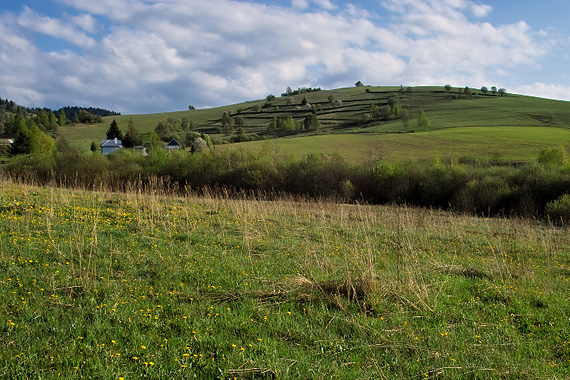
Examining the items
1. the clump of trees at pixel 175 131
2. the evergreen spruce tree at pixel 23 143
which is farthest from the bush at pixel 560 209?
the evergreen spruce tree at pixel 23 143

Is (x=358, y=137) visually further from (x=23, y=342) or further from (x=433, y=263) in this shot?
(x=23, y=342)

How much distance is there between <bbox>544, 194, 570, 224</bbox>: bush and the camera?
26766 millimetres

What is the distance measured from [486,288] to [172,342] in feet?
19.0

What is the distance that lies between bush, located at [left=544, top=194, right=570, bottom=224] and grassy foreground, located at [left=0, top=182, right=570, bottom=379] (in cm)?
2158

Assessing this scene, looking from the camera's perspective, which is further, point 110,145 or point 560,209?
point 110,145

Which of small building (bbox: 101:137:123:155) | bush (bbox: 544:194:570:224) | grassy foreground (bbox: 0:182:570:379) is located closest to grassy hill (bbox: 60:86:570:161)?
small building (bbox: 101:137:123:155)

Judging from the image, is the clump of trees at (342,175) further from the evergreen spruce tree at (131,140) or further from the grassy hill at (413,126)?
the evergreen spruce tree at (131,140)

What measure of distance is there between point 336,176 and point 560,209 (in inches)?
767

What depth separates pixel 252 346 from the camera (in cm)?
454

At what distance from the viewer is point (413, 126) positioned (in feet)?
294

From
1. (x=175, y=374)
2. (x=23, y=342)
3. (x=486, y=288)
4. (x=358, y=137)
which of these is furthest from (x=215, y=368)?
(x=358, y=137)

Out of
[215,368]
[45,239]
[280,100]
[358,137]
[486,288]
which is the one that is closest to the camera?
[215,368]

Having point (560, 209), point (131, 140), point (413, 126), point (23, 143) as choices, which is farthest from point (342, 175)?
point (131, 140)

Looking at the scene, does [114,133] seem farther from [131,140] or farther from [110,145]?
[110,145]
